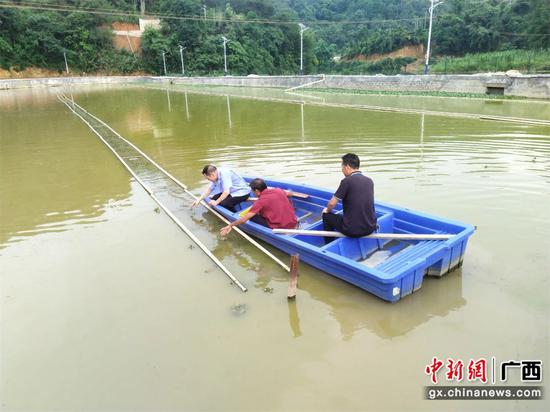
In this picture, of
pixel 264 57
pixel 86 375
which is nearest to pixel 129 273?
pixel 86 375

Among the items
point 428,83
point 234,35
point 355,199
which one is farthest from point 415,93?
point 234,35

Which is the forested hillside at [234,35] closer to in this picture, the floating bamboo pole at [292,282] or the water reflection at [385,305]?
the water reflection at [385,305]

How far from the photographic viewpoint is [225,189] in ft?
21.9

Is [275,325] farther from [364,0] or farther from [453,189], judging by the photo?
[364,0]

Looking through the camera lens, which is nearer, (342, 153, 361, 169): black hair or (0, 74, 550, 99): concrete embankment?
(342, 153, 361, 169): black hair

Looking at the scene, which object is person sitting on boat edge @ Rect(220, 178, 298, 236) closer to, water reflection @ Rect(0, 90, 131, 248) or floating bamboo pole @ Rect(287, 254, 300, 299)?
floating bamboo pole @ Rect(287, 254, 300, 299)

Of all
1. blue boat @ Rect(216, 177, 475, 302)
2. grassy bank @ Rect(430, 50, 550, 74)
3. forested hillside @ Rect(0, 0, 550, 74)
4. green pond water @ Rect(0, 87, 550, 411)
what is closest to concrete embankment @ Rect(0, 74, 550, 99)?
grassy bank @ Rect(430, 50, 550, 74)

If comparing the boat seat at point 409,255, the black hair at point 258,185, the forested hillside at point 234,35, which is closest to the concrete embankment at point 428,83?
the boat seat at point 409,255

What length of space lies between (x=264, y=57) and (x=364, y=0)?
Result: 39.5 m

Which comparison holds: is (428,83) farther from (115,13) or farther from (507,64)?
(115,13)

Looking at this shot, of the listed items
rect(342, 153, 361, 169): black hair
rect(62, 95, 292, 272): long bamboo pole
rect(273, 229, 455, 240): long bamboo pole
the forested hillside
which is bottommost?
rect(62, 95, 292, 272): long bamboo pole

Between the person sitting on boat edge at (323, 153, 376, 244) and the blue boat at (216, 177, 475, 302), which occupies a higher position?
the person sitting on boat edge at (323, 153, 376, 244)

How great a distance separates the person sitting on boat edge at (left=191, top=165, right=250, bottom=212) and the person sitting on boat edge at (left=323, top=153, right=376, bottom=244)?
89.6 inches

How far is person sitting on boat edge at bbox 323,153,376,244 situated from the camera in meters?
4.65
